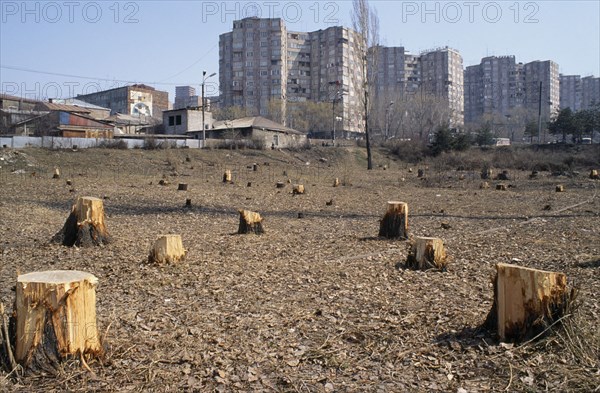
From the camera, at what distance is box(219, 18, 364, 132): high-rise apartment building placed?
93688 millimetres

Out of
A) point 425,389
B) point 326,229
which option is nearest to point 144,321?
point 425,389

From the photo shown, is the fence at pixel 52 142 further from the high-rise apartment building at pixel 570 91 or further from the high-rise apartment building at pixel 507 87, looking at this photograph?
the high-rise apartment building at pixel 570 91

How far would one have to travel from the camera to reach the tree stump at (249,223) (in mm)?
10352

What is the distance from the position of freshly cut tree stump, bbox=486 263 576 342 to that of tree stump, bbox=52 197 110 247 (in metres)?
6.37

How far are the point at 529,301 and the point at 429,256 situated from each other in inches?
118

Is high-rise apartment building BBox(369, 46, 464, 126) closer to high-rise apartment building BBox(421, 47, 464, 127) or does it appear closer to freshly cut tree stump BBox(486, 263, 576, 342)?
high-rise apartment building BBox(421, 47, 464, 127)

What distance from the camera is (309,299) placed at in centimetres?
584

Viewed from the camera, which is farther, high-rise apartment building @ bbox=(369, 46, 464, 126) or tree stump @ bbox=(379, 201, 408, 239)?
high-rise apartment building @ bbox=(369, 46, 464, 126)

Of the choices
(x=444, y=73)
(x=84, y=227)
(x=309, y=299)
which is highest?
(x=444, y=73)

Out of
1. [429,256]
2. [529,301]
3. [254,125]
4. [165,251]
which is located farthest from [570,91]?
[529,301]

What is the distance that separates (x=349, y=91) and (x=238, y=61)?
784 inches

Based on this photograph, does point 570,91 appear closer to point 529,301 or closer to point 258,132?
point 258,132

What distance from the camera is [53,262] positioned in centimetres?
755

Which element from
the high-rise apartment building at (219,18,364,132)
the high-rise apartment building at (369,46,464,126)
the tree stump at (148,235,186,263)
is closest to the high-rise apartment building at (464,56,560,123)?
the high-rise apartment building at (369,46,464,126)
